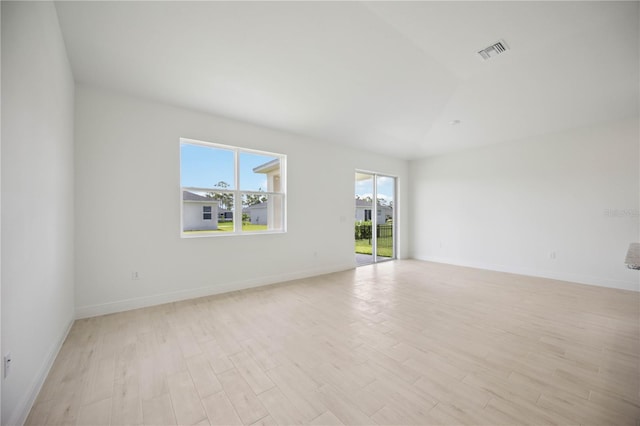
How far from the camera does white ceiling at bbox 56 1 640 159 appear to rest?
2.30 meters

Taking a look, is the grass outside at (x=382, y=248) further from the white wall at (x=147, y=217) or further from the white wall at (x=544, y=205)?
the white wall at (x=147, y=217)

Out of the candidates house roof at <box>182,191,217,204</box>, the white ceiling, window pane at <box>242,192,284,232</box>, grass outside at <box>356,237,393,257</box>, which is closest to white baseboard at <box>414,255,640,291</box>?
grass outside at <box>356,237,393,257</box>

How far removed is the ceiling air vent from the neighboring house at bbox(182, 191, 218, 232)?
405 centimetres

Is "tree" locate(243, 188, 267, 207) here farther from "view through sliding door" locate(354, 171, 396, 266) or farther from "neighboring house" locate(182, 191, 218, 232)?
"view through sliding door" locate(354, 171, 396, 266)

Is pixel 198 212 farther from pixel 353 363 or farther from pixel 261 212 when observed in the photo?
pixel 353 363

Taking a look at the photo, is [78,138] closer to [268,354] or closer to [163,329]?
[163,329]

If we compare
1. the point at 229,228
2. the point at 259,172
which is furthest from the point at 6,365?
the point at 259,172

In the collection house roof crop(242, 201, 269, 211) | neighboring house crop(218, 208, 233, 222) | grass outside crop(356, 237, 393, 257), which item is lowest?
grass outside crop(356, 237, 393, 257)

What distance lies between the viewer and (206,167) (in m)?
4.09

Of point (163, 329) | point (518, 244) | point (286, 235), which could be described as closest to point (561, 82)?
point (518, 244)

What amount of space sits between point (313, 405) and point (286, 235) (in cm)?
334

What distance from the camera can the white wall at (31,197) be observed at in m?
1.42

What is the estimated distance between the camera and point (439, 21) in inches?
95.7

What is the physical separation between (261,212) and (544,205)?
5.53 meters
